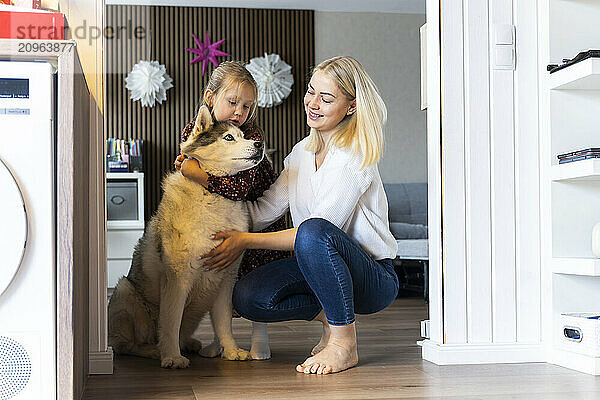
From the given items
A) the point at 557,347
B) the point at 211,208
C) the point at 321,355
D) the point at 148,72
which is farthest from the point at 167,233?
the point at 148,72

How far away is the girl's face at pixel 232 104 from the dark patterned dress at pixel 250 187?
0.05m

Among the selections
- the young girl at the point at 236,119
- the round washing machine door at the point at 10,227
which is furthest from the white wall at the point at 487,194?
the round washing machine door at the point at 10,227

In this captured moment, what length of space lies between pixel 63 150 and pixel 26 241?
0.64ft

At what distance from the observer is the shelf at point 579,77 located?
81.0 inches

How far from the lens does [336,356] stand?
203 centimetres

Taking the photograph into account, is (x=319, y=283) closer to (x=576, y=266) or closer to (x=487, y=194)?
(x=487, y=194)

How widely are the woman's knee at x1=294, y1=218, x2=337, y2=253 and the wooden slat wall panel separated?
4.11 metres

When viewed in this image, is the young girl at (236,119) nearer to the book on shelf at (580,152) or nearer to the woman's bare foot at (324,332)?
the woman's bare foot at (324,332)

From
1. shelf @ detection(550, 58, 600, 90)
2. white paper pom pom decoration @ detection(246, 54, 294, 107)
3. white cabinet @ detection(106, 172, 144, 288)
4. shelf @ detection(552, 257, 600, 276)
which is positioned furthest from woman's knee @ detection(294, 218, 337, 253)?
white paper pom pom decoration @ detection(246, 54, 294, 107)

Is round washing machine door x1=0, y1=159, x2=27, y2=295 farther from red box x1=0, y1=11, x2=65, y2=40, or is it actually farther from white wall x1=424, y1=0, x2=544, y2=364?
white wall x1=424, y1=0, x2=544, y2=364

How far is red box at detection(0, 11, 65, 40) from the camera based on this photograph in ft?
5.17

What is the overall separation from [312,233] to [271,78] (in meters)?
4.45

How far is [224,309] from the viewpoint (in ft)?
7.41

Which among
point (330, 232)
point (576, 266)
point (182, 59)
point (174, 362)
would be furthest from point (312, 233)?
point (182, 59)
